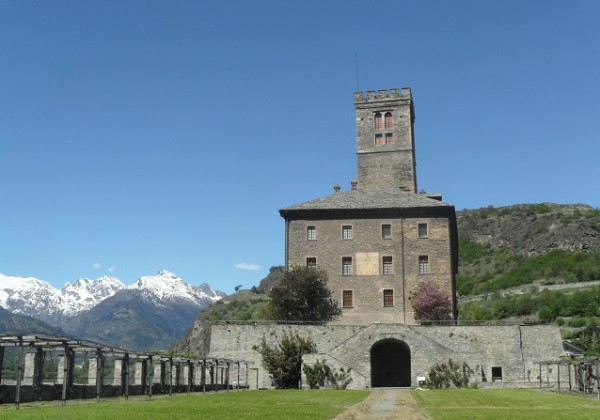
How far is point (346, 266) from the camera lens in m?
51.7

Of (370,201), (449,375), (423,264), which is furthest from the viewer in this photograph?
(370,201)

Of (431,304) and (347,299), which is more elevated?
(347,299)

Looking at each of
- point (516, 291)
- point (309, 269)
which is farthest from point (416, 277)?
point (516, 291)

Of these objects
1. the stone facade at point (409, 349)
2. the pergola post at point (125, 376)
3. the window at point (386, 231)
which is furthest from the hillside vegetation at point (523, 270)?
the pergola post at point (125, 376)

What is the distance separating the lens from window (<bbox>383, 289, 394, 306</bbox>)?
50.2m

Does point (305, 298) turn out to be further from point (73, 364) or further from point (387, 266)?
point (73, 364)

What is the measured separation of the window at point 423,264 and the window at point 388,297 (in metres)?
2.81

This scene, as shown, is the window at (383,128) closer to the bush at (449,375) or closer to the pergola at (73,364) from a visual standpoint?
the bush at (449,375)

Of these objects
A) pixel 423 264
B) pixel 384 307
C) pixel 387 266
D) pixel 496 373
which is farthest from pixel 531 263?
pixel 496 373

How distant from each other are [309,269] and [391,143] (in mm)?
16802

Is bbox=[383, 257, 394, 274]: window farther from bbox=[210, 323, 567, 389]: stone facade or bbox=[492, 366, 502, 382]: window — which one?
bbox=[492, 366, 502, 382]: window

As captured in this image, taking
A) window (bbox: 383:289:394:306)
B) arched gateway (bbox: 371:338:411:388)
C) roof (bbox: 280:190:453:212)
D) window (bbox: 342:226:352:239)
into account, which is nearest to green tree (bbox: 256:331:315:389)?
arched gateway (bbox: 371:338:411:388)

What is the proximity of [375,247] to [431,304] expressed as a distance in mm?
6411

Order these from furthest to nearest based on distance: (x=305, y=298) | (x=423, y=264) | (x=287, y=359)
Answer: (x=423, y=264) < (x=305, y=298) < (x=287, y=359)
